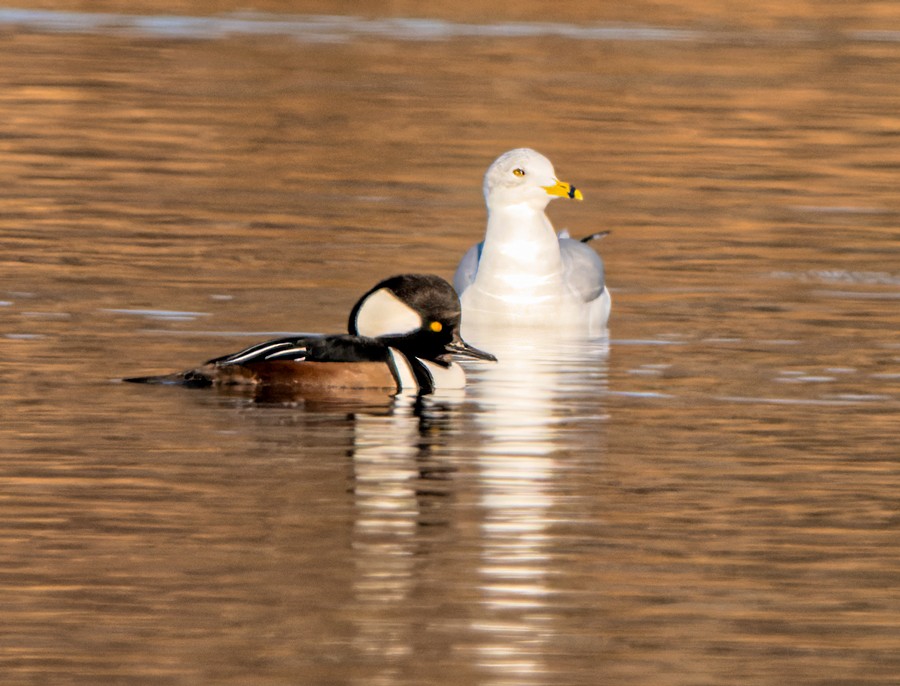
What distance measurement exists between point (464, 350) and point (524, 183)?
2.76 metres

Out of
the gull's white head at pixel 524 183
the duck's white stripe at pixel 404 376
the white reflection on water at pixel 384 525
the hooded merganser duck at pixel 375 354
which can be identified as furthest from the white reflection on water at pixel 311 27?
the white reflection on water at pixel 384 525

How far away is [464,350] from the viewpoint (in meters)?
12.9

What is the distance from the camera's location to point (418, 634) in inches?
315

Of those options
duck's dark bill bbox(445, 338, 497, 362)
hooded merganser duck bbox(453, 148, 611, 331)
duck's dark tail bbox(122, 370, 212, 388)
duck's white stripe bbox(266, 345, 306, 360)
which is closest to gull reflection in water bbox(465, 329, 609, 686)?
duck's dark bill bbox(445, 338, 497, 362)

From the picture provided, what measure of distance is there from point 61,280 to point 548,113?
11507mm

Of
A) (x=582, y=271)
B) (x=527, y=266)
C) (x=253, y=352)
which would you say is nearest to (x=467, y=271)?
(x=527, y=266)

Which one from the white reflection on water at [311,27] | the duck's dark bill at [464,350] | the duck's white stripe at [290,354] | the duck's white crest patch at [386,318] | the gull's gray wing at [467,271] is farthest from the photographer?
the white reflection on water at [311,27]

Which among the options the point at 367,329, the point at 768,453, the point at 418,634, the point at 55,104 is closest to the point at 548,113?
the point at 55,104

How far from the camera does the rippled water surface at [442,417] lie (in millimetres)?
8047

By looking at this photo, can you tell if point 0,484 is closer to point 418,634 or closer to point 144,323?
point 418,634

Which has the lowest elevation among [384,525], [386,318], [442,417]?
[384,525]

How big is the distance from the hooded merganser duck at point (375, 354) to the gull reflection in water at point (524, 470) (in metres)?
0.29

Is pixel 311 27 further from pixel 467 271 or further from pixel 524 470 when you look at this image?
pixel 524 470

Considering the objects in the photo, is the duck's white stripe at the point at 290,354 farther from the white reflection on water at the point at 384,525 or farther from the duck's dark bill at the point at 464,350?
the duck's dark bill at the point at 464,350
